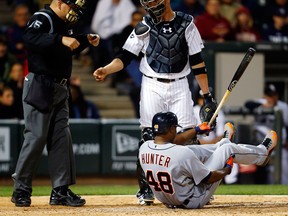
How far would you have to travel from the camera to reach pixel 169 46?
7.76 metres

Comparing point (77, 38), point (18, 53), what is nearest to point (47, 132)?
point (77, 38)

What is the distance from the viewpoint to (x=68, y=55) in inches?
301

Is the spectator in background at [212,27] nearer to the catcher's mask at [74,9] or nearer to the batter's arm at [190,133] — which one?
the catcher's mask at [74,9]

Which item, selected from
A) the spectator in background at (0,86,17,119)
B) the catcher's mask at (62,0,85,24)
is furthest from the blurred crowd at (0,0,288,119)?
the catcher's mask at (62,0,85,24)

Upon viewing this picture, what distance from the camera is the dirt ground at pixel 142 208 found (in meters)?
7.11

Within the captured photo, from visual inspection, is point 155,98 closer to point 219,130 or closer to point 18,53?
point 219,130

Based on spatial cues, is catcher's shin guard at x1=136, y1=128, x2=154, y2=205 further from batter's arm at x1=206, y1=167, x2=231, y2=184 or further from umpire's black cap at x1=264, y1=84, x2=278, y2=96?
umpire's black cap at x1=264, y1=84, x2=278, y2=96

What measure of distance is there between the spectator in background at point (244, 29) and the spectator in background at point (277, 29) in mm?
160

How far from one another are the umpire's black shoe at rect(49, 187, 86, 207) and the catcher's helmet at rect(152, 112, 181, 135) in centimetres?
103

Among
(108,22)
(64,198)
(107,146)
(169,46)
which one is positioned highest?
(169,46)

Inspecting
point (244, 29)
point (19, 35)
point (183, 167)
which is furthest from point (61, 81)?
point (244, 29)

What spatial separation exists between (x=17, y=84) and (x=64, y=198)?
583cm

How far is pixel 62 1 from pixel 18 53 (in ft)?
22.7

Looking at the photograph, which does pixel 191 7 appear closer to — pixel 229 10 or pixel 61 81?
pixel 229 10
